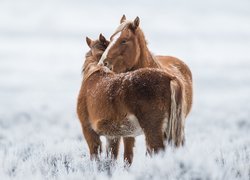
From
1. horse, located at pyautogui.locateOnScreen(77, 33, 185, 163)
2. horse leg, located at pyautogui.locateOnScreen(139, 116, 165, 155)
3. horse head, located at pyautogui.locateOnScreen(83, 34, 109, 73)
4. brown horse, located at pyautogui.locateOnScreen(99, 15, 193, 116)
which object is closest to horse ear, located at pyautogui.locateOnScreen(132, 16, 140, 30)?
brown horse, located at pyautogui.locateOnScreen(99, 15, 193, 116)

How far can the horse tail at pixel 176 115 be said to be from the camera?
5.45m

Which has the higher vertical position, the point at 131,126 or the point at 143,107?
the point at 143,107

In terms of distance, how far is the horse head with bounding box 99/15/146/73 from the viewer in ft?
22.7

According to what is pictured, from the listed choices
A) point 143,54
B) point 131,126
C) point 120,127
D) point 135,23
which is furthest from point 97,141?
point 135,23

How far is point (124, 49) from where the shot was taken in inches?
279

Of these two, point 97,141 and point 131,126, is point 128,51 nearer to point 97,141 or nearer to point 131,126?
point 97,141

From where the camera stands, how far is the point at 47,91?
35156 mm

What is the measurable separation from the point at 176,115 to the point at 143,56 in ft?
6.67

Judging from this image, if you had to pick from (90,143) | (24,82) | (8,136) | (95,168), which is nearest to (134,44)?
(90,143)

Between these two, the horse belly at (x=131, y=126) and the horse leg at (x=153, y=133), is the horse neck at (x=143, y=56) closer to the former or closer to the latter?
the horse belly at (x=131, y=126)

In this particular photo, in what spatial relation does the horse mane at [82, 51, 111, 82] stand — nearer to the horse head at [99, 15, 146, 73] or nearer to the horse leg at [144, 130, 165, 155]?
the horse head at [99, 15, 146, 73]

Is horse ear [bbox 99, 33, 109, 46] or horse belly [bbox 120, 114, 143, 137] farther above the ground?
horse ear [bbox 99, 33, 109, 46]

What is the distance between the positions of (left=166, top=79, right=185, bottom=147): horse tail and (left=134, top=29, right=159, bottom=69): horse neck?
1.80 meters

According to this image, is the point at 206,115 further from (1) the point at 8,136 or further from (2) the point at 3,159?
(2) the point at 3,159
